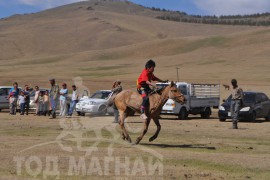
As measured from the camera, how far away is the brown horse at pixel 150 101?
15.2 m

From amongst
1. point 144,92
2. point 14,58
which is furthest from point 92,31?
point 144,92

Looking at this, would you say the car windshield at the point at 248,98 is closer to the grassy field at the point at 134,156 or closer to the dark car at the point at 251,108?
the dark car at the point at 251,108

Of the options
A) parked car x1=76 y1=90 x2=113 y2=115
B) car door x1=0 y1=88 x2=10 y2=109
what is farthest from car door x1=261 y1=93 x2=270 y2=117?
car door x1=0 y1=88 x2=10 y2=109

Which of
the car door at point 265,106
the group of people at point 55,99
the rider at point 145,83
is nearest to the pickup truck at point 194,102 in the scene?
the car door at point 265,106

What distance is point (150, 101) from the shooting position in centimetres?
1518

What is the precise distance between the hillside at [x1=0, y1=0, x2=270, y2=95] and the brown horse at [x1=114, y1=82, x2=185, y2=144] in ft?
131

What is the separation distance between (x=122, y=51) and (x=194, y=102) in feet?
295

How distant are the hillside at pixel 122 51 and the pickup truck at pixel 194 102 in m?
24.0

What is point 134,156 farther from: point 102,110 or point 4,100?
point 4,100

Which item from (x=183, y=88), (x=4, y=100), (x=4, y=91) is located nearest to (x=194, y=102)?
(x=183, y=88)

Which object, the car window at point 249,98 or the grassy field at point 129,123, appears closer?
the grassy field at point 129,123

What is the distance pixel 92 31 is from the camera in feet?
516

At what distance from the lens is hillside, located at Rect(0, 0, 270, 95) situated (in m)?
74.6

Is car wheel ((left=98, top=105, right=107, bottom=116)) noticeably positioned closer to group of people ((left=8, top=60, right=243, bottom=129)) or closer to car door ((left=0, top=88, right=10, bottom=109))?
group of people ((left=8, top=60, right=243, bottom=129))
